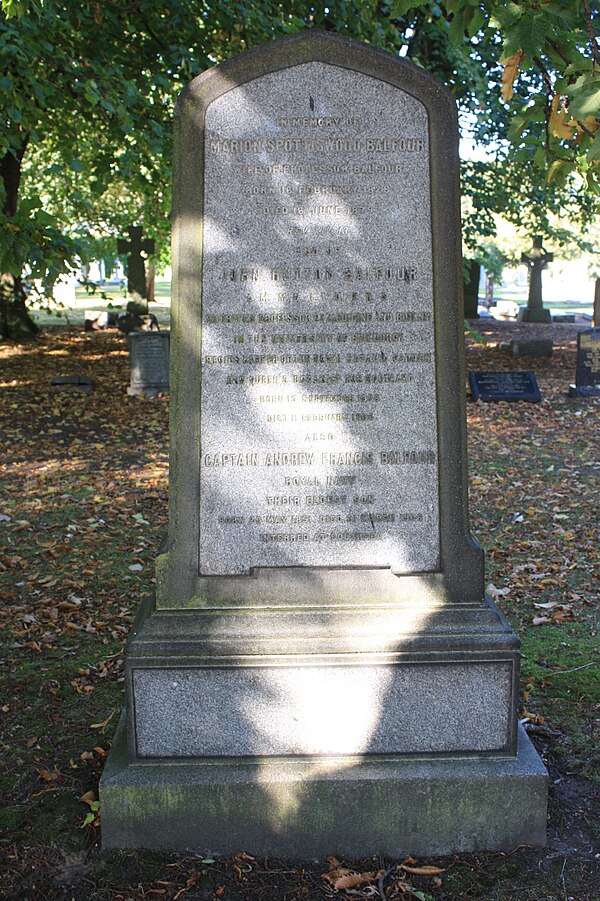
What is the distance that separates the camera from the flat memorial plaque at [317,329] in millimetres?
3396

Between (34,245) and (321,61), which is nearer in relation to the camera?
(321,61)

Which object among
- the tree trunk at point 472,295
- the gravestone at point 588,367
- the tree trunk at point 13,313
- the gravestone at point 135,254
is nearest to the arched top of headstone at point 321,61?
the gravestone at point 588,367

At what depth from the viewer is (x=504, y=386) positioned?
1432 cm

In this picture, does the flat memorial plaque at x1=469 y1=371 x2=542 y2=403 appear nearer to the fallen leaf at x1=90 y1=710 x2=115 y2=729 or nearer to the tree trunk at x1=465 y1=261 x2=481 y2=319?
the fallen leaf at x1=90 y1=710 x2=115 y2=729

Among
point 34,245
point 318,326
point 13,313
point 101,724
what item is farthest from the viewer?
point 13,313

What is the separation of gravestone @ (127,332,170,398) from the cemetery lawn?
1180mm

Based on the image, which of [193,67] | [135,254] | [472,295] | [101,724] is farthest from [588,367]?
[472,295]

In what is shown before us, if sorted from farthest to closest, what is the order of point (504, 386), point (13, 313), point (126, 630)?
1. point (13, 313)
2. point (504, 386)
3. point (126, 630)

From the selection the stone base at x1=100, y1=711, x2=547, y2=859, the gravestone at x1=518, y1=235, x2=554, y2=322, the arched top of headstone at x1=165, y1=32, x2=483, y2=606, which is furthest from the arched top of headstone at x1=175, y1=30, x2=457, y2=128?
the gravestone at x1=518, y1=235, x2=554, y2=322

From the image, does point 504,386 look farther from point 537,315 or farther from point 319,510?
point 537,315

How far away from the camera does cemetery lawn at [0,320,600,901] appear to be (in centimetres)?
322

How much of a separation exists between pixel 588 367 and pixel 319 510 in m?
11.9

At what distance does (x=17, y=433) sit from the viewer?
1190 cm

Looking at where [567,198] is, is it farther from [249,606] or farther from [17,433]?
[249,606]
